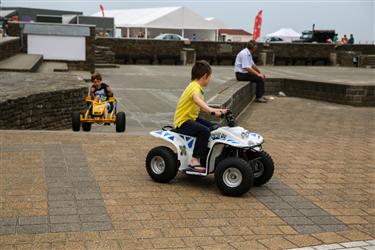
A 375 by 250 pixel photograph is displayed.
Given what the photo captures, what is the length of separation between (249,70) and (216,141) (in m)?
8.57

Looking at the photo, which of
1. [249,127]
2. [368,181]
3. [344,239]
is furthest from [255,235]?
[249,127]

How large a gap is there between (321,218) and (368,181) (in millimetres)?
1741

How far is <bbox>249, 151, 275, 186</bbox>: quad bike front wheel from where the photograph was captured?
6.26 m

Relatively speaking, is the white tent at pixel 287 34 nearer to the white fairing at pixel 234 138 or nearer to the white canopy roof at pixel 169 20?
the white canopy roof at pixel 169 20

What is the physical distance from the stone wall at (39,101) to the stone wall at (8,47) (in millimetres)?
5747

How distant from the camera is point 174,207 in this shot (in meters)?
5.58

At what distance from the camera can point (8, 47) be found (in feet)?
71.2

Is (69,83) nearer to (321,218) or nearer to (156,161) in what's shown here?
(156,161)

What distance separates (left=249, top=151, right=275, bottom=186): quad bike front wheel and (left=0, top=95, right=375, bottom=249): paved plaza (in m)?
0.12

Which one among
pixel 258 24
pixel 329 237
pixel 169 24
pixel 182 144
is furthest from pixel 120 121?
pixel 169 24

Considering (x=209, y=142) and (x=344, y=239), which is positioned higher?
(x=209, y=142)

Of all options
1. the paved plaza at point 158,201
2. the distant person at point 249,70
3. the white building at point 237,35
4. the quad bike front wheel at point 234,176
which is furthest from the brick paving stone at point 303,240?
the white building at point 237,35

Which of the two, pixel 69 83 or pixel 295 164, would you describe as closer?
pixel 295 164

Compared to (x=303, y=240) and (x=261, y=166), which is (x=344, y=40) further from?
(x=303, y=240)
